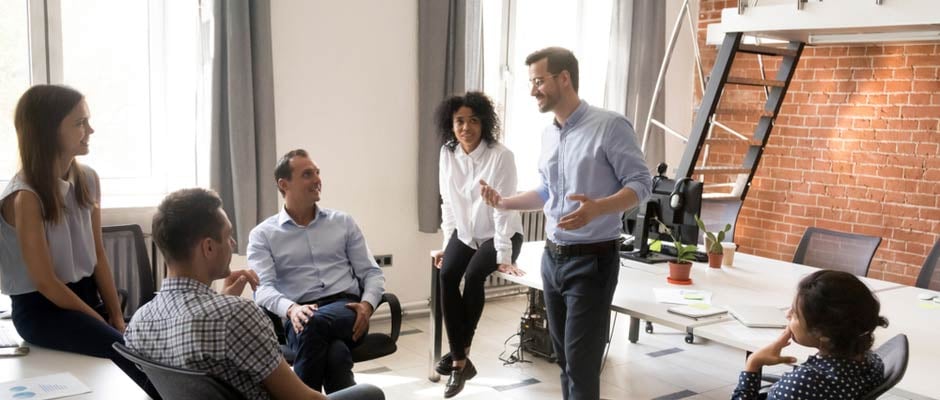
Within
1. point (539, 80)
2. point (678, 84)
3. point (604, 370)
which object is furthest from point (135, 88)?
point (678, 84)

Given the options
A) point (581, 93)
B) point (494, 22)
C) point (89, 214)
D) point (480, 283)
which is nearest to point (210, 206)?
point (89, 214)

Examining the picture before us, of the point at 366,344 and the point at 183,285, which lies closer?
the point at 183,285

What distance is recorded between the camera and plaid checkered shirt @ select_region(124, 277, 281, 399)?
172 centimetres

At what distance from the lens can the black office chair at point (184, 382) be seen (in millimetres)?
1669

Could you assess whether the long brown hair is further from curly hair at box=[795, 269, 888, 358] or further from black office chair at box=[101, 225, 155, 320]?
curly hair at box=[795, 269, 888, 358]

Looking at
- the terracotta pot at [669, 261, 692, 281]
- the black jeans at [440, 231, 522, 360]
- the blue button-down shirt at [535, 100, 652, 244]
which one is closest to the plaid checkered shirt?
the blue button-down shirt at [535, 100, 652, 244]

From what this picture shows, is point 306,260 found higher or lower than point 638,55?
lower

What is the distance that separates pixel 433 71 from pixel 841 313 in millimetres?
3376

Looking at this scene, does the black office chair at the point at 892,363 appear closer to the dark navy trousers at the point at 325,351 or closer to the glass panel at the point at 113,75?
the dark navy trousers at the point at 325,351

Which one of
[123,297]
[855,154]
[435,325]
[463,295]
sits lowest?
[435,325]

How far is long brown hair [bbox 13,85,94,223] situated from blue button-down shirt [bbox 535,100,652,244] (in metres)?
1.65

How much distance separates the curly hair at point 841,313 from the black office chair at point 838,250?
2.05 m

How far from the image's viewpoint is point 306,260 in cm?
306

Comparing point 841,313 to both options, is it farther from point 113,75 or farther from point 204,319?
point 113,75
